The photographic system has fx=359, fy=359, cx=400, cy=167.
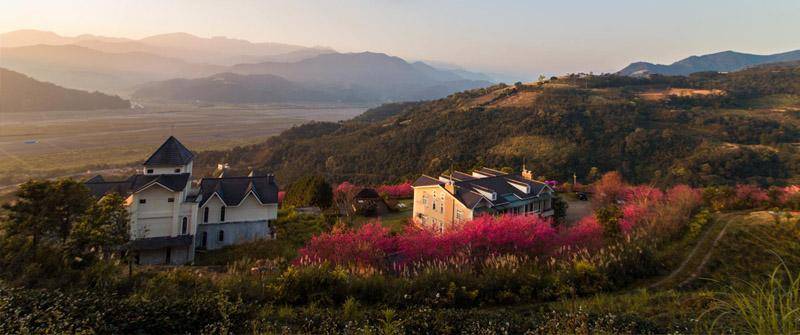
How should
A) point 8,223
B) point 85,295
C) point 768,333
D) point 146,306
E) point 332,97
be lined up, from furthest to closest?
point 332,97, point 8,223, point 85,295, point 146,306, point 768,333

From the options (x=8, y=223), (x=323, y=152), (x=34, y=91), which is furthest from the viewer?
(x=323, y=152)

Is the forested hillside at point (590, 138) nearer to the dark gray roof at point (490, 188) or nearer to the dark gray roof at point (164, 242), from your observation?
the dark gray roof at point (490, 188)

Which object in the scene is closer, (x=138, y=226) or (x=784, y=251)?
(x=784, y=251)

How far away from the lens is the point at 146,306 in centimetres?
511

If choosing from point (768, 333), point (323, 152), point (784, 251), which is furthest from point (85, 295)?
point (323, 152)

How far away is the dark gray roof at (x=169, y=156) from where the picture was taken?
16.3 metres

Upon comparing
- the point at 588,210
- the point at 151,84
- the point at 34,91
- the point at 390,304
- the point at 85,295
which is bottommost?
the point at 588,210

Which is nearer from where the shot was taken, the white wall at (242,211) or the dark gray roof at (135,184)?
the dark gray roof at (135,184)

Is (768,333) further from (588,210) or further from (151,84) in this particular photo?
(151,84)

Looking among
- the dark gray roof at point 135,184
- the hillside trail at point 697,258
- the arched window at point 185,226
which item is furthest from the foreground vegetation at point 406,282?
the dark gray roof at point 135,184

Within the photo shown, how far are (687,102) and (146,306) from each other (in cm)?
8641

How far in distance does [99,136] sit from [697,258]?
5958 centimetres

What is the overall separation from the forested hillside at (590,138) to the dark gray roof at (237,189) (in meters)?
25.6

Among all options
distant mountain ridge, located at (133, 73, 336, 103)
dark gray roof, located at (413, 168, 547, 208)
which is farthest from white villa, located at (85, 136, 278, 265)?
distant mountain ridge, located at (133, 73, 336, 103)
